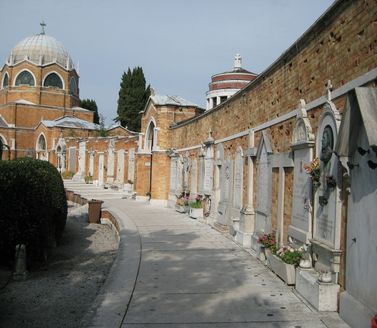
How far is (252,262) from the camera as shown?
841cm

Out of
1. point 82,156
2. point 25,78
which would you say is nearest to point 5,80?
point 25,78

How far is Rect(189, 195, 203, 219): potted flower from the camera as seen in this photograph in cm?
1531

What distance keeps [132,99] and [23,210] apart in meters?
46.8

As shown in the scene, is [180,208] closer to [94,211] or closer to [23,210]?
[94,211]

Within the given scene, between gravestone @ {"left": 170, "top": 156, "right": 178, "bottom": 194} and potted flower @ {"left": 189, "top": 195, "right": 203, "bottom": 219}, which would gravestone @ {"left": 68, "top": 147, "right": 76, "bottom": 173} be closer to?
gravestone @ {"left": 170, "top": 156, "right": 178, "bottom": 194}

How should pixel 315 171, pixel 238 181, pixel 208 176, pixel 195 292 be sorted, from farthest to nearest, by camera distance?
pixel 208 176 → pixel 238 181 → pixel 195 292 → pixel 315 171

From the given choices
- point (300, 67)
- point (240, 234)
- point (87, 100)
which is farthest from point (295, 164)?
point (87, 100)

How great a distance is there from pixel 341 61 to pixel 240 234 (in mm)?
5588

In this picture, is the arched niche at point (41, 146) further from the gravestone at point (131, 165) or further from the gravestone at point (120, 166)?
the gravestone at point (131, 165)

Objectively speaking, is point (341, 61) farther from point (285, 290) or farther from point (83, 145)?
point (83, 145)

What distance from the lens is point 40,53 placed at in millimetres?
52906

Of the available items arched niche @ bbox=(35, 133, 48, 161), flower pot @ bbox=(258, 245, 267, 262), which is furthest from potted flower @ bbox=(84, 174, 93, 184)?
flower pot @ bbox=(258, 245, 267, 262)

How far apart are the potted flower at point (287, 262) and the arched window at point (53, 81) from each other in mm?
50827

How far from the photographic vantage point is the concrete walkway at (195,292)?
16.8 ft
